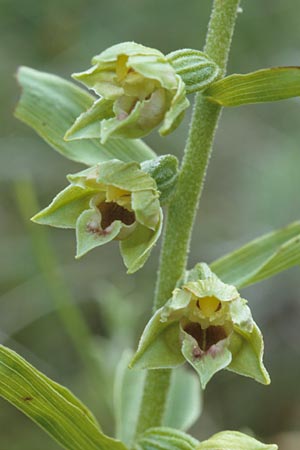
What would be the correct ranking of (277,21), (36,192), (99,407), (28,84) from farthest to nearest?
(277,21) < (36,192) < (99,407) < (28,84)

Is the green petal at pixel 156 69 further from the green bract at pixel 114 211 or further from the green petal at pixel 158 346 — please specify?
the green petal at pixel 158 346

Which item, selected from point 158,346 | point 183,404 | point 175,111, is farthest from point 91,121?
point 183,404

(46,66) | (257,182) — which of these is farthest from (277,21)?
(46,66)

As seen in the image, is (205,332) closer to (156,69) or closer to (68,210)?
(68,210)

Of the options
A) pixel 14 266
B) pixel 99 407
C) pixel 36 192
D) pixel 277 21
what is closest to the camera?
pixel 99 407

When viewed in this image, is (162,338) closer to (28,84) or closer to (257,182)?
(28,84)

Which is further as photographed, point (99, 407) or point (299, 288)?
point (299, 288)

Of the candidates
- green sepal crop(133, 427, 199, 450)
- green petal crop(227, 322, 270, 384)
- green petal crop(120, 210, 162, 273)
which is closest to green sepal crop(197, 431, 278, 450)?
green sepal crop(133, 427, 199, 450)
